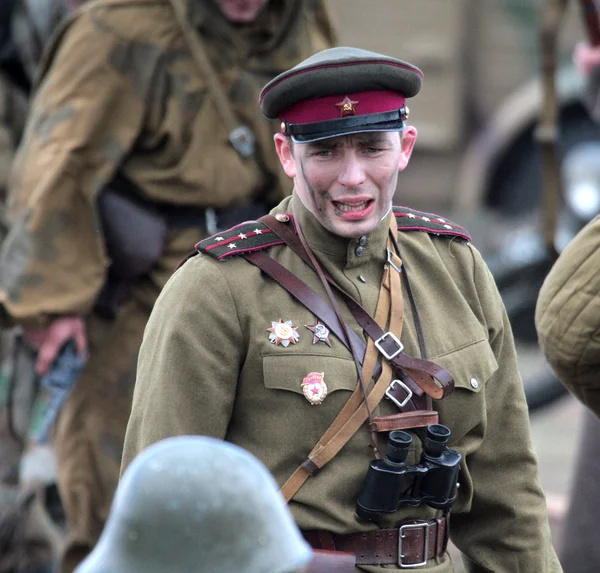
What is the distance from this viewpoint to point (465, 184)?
10516 millimetres

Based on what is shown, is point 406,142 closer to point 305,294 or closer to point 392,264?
point 392,264

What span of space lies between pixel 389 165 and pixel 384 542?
77cm

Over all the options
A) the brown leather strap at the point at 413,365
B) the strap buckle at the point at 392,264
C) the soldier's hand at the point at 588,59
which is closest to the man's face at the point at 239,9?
the soldier's hand at the point at 588,59

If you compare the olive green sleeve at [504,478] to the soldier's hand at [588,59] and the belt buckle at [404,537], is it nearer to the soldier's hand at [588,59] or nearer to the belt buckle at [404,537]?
the belt buckle at [404,537]

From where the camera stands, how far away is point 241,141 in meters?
4.74

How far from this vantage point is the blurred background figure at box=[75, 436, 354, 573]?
5.78 ft

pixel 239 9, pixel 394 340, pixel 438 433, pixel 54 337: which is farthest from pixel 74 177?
pixel 438 433

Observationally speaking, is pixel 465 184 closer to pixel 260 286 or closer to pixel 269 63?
pixel 269 63

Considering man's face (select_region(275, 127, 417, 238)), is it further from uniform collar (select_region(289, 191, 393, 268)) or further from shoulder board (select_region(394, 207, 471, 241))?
shoulder board (select_region(394, 207, 471, 241))

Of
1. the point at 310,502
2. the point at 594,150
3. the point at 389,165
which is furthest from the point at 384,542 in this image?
the point at 594,150

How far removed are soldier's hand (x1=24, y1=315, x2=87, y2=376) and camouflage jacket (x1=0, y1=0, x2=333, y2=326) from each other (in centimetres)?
6

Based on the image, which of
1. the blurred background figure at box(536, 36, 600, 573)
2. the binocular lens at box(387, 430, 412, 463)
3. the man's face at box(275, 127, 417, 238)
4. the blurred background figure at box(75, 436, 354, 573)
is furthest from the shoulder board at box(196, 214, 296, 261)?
the blurred background figure at box(75, 436, 354, 573)

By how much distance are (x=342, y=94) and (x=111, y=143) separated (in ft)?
5.84

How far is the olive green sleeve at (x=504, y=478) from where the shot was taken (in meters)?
3.27
